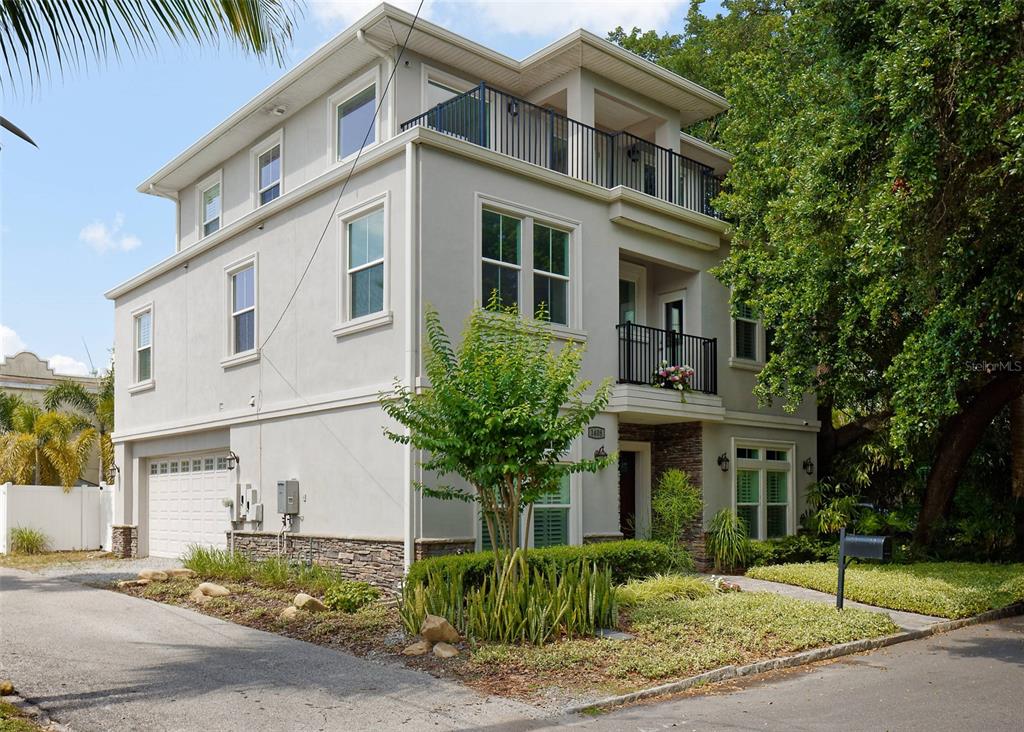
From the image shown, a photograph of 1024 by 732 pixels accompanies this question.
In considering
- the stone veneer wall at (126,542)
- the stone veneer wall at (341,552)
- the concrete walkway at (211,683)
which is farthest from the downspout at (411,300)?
the stone veneer wall at (126,542)

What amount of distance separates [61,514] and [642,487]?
14.1m

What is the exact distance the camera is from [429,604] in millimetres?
10438

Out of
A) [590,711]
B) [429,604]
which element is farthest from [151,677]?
[590,711]

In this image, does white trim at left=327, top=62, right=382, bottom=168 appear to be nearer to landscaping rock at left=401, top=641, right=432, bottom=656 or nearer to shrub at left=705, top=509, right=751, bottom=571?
landscaping rock at left=401, top=641, right=432, bottom=656

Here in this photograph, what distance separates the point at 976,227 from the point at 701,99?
8737mm

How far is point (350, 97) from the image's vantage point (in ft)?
54.5

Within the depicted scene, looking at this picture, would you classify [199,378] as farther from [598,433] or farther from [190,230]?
[598,433]

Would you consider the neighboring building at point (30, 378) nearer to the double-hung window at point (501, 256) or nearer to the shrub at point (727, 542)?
the double-hung window at point (501, 256)

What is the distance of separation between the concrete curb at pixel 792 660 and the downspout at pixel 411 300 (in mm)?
5277

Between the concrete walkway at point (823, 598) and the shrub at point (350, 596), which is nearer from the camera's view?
the concrete walkway at point (823, 598)

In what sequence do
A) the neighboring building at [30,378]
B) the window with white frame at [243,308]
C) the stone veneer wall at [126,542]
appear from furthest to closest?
1. the neighboring building at [30,378]
2. the stone veneer wall at [126,542]
3. the window with white frame at [243,308]

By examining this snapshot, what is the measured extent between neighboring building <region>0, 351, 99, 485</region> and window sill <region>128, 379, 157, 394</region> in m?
13.6

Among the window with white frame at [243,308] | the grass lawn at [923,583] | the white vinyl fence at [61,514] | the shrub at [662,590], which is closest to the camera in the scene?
the shrub at [662,590]

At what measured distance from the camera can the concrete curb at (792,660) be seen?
8.02 metres
